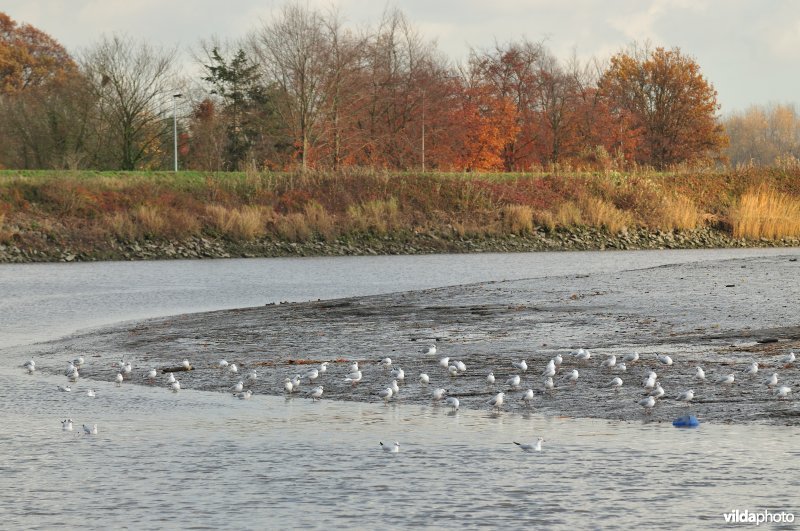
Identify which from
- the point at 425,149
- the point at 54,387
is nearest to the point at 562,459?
the point at 54,387

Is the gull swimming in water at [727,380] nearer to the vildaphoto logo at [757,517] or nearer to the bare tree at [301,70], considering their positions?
the vildaphoto logo at [757,517]

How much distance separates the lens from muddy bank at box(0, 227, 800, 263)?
4388 cm

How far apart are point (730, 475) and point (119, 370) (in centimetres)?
833

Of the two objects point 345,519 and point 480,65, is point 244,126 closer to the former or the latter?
point 480,65

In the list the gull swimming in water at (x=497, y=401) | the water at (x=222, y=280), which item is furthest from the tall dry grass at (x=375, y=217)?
the gull swimming in water at (x=497, y=401)

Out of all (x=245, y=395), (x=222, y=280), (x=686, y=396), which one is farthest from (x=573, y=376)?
(x=222, y=280)

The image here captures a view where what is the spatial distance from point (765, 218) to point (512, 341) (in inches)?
1451

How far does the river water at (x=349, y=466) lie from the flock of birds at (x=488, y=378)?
0.25m

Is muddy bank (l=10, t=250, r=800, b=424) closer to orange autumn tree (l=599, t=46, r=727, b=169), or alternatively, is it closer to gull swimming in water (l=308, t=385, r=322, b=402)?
gull swimming in water (l=308, t=385, r=322, b=402)

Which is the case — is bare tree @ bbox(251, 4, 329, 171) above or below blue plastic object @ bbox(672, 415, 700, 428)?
above

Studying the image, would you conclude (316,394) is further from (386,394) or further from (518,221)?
(518,221)

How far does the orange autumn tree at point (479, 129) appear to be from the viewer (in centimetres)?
7081

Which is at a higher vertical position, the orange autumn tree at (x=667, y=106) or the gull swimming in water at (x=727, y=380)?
the orange autumn tree at (x=667, y=106)

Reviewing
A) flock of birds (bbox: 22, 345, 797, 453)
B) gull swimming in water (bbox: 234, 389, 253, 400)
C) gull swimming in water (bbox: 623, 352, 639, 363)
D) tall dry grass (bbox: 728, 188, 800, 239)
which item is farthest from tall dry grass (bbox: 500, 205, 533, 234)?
gull swimming in water (bbox: 234, 389, 253, 400)
